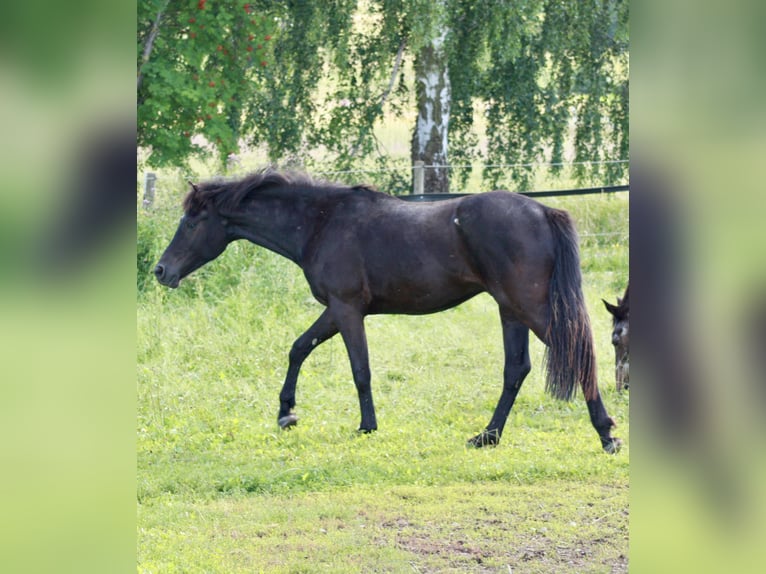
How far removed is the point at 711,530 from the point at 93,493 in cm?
66

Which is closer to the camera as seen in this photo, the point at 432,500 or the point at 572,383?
the point at 432,500

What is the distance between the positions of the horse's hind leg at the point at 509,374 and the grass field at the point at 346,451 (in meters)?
0.15

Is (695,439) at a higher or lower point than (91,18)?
lower

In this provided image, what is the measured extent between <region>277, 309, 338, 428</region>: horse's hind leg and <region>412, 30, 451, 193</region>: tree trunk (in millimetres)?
7339

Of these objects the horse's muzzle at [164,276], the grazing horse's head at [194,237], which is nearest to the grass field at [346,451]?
the horse's muzzle at [164,276]

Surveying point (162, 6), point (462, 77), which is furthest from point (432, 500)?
point (462, 77)

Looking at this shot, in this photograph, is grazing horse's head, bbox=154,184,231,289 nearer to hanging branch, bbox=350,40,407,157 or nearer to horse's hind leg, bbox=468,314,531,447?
horse's hind leg, bbox=468,314,531,447

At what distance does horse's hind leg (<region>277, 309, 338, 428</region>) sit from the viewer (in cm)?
675

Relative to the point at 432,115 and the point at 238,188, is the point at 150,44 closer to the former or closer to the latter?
the point at 432,115

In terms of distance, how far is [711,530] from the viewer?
918 millimetres

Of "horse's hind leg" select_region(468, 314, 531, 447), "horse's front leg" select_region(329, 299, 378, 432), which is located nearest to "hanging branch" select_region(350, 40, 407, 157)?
"horse's front leg" select_region(329, 299, 378, 432)

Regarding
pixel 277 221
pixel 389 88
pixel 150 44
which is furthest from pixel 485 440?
pixel 389 88

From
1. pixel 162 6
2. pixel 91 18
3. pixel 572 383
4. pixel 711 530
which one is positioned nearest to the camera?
pixel 711 530

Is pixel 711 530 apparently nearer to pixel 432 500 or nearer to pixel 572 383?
pixel 432 500
